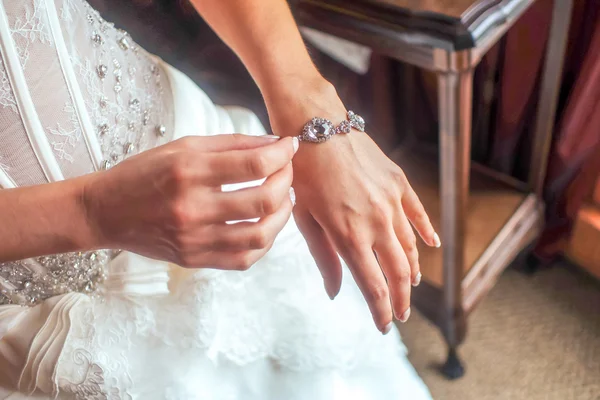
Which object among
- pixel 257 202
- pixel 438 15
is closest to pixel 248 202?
pixel 257 202

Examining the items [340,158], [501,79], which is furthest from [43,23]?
[501,79]

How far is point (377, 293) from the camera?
1.69 ft

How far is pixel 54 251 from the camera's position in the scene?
1.52 ft

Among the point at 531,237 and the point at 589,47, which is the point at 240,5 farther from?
the point at 531,237

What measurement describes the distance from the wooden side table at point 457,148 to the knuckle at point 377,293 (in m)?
0.27

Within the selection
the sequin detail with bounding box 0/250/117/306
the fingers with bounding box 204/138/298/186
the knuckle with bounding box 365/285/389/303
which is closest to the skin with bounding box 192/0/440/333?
the knuckle with bounding box 365/285/389/303

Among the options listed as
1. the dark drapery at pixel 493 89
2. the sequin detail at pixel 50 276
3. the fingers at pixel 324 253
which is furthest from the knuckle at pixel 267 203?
the dark drapery at pixel 493 89

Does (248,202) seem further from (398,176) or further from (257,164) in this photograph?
(398,176)

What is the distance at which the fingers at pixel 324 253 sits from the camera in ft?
1.78

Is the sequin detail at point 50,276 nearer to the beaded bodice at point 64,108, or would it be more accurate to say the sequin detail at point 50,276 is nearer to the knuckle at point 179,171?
the beaded bodice at point 64,108

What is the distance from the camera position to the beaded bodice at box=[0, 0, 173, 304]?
0.52 meters

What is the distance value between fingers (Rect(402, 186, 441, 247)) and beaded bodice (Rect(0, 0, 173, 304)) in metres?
0.30

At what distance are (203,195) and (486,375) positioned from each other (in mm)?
842

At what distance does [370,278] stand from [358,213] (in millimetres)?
63
